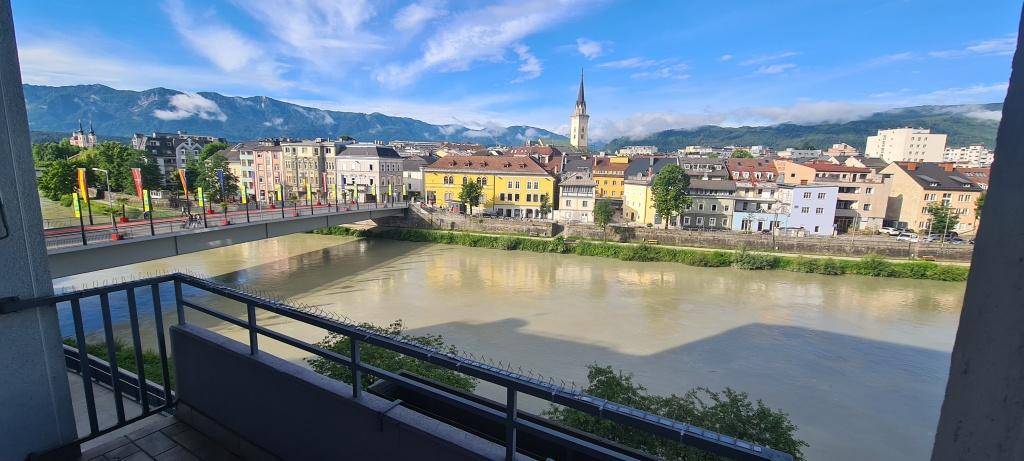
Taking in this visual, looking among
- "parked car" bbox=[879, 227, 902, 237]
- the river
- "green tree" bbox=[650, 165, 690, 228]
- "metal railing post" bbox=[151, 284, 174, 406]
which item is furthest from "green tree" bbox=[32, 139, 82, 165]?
"parked car" bbox=[879, 227, 902, 237]

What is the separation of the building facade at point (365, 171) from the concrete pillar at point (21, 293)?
124ft

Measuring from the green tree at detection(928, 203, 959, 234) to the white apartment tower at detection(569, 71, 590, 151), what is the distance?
188 feet

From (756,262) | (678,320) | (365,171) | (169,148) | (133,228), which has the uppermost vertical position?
(169,148)

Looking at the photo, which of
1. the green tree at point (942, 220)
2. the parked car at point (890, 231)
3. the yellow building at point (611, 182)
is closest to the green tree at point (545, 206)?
the yellow building at point (611, 182)

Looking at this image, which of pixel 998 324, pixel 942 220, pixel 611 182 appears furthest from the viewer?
pixel 611 182

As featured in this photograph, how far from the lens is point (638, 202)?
103 feet

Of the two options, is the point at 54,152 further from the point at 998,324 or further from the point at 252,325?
the point at 998,324

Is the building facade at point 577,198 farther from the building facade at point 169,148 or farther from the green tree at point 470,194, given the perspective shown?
the building facade at point 169,148

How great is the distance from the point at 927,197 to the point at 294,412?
126 ft

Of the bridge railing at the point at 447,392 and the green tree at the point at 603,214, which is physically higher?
the bridge railing at the point at 447,392

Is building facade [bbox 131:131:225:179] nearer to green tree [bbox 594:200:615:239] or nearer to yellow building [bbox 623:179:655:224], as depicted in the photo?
green tree [bbox 594:200:615:239]

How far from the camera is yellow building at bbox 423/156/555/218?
33.6 meters

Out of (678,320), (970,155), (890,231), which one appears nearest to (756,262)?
(678,320)

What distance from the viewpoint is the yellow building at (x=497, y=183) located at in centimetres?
3359
